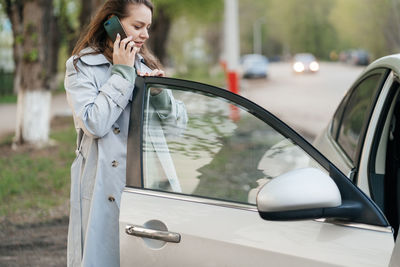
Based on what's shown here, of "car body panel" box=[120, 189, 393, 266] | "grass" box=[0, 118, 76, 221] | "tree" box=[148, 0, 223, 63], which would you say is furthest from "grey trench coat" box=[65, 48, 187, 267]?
"tree" box=[148, 0, 223, 63]

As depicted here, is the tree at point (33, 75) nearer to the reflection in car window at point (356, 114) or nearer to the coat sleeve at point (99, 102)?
the reflection in car window at point (356, 114)

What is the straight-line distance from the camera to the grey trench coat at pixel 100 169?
7.52ft

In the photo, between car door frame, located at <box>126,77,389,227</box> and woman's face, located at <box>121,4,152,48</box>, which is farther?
woman's face, located at <box>121,4,152,48</box>

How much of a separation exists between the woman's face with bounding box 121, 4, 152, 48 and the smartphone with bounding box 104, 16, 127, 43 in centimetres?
3

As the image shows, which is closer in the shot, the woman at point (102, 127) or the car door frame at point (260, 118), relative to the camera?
the car door frame at point (260, 118)

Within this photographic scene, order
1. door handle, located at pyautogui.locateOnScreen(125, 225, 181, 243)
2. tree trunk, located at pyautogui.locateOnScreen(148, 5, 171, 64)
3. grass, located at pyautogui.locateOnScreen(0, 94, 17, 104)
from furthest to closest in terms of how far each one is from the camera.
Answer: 1. tree trunk, located at pyautogui.locateOnScreen(148, 5, 171, 64)
2. grass, located at pyautogui.locateOnScreen(0, 94, 17, 104)
3. door handle, located at pyautogui.locateOnScreen(125, 225, 181, 243)

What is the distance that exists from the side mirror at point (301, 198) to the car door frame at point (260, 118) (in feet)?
0.32

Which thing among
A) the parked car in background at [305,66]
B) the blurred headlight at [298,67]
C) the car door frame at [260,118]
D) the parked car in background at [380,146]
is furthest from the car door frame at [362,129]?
the parked car in background at [305,66]

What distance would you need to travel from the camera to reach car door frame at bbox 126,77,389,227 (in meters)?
1.96

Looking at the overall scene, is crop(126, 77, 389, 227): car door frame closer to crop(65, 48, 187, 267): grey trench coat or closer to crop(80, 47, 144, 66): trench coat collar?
crop(65, 48, 187, 267): grey trench coat

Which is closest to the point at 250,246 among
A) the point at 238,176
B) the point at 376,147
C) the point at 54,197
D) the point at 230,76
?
the point at 376,147

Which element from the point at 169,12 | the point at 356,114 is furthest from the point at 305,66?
the point at 356,114

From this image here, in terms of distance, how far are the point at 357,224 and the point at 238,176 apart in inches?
60.3

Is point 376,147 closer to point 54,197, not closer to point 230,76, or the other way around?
point 54,197
